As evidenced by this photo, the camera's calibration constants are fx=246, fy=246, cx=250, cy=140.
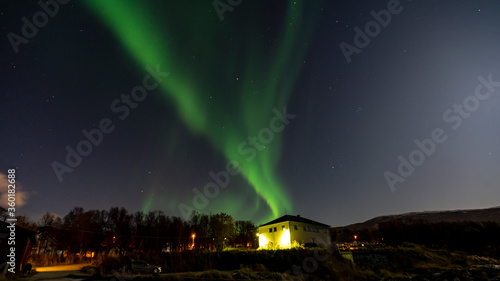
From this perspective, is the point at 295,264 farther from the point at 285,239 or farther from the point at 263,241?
the point at 263,241

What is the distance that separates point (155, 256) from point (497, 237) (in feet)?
358

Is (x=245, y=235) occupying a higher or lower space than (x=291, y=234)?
lower

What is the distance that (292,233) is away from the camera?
4650 cm

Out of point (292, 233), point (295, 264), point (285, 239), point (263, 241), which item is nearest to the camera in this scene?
point (295, 264)

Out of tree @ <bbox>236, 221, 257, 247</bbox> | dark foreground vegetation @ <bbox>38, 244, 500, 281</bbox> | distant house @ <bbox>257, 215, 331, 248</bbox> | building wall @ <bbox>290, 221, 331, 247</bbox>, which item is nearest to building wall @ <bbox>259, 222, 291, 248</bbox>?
distant house @ <bbox>257, 215, 331, 248</bbox>

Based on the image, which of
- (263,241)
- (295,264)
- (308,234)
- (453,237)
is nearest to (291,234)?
(308,234)

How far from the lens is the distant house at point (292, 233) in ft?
153

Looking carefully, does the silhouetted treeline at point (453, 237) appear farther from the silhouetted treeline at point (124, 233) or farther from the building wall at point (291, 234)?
the silhouetted treeline at point (124, 233)

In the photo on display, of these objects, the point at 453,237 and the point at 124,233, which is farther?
the point at 453,237

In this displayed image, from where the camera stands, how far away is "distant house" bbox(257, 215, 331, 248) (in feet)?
153

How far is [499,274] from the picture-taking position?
35.4 meters

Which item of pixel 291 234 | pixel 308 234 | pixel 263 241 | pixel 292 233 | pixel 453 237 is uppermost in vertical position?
pixel 292 233

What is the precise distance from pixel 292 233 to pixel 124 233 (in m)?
45.4

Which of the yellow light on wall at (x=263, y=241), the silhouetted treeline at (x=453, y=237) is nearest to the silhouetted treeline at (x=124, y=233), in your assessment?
the yellow light on wall at (x=263, y=241)
